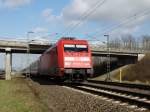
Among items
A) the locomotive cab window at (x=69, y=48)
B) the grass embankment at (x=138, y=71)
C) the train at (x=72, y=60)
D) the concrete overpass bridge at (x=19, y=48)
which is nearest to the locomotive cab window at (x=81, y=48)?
the train at (x=72, y=60)

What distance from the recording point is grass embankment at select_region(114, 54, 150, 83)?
2549 inches

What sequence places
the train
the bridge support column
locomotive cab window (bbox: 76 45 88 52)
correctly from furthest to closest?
the bridge support column, locomotive cab window (bbox: 76 45 88 52), the train

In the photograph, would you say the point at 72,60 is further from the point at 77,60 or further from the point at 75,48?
the point at 75,48

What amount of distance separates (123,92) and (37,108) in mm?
7631

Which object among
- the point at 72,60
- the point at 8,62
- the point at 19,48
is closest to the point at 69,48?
the point at 72,60

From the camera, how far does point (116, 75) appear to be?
74.8 m

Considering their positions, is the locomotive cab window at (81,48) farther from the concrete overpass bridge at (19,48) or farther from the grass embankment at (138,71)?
the grass embankment at (138,71)

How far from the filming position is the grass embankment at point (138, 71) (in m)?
64.8

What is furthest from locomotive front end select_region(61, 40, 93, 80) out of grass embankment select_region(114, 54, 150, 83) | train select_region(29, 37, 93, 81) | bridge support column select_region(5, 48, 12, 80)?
grass embankment select_region(114, 54, 150, 83)

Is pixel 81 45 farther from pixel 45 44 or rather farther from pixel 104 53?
pixel 104 53

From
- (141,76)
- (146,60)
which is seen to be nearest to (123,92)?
(141,76)

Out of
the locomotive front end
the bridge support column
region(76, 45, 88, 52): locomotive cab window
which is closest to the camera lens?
the locomotive front end

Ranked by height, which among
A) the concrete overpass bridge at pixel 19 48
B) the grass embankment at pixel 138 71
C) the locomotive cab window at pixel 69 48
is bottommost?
the grass embankment at pixel 138 71

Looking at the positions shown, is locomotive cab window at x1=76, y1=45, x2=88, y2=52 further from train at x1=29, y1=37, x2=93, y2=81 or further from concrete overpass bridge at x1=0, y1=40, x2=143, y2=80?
concrete overpass bridge at x1=0, y1=40, x2=143, y2=80
